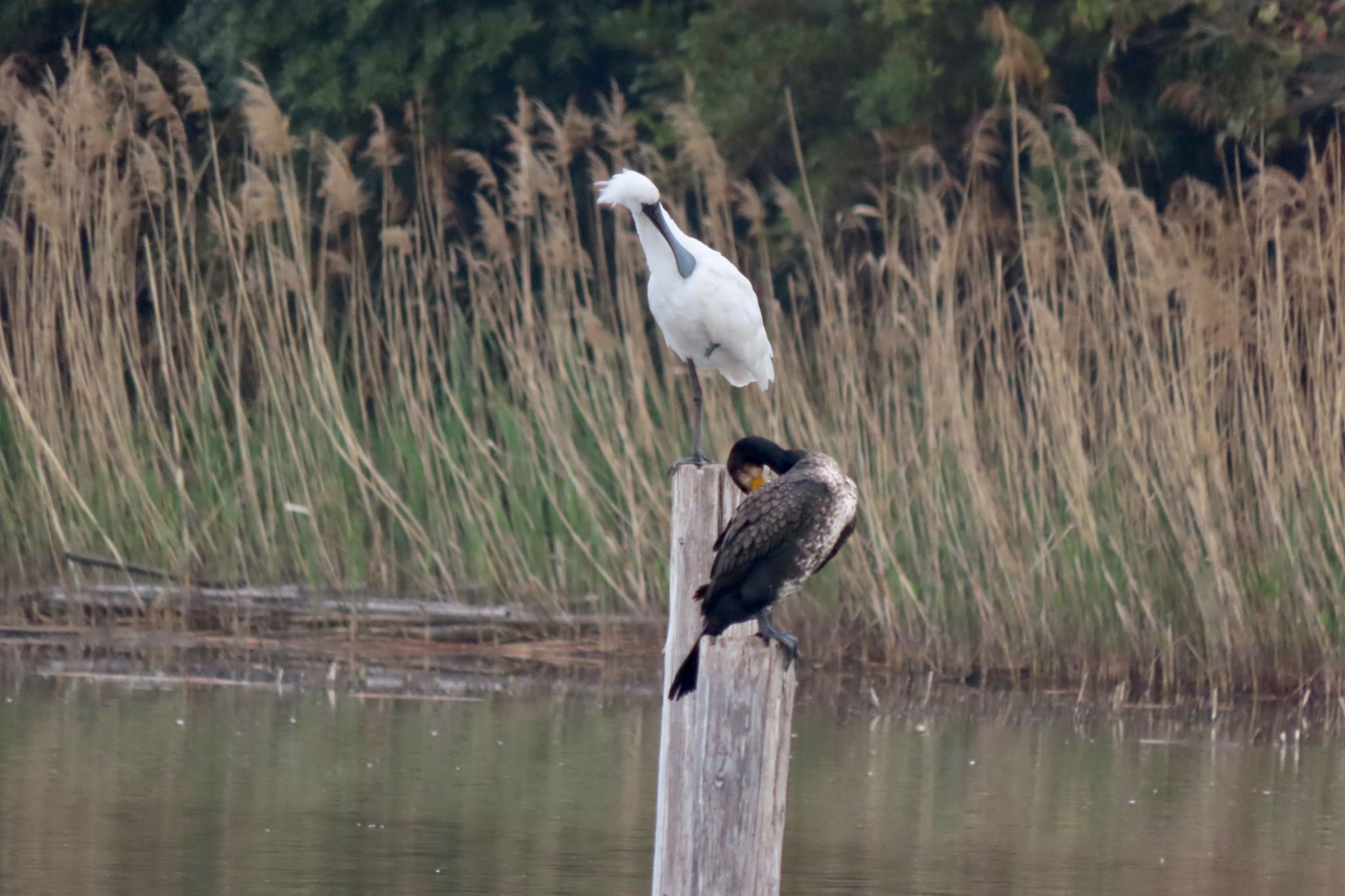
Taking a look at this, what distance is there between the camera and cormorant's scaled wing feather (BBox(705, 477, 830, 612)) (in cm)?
429

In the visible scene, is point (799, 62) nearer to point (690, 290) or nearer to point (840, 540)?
point (690, 290)

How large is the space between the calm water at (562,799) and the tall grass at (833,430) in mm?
505

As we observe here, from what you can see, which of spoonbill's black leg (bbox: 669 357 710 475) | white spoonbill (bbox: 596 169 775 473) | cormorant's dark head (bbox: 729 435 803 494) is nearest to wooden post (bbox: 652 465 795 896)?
cormorant's dark head (bbox: 729 435 803 494)

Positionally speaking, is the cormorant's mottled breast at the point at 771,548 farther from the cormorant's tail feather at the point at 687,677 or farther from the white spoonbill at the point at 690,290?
the white spoonbill at the point at 690,290

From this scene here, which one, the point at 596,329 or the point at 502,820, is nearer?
the point at 502,820

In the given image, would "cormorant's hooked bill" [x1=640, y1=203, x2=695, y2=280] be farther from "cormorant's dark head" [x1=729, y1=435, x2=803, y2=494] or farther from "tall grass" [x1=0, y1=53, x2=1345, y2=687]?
"tall grass" [x1=0, y1=53, x2=1345, y2=687]

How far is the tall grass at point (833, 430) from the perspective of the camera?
800 centimetres

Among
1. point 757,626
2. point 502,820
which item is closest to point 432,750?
point 502,820

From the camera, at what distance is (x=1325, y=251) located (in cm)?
816

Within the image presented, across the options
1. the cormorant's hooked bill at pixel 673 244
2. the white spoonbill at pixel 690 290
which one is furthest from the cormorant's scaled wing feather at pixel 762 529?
the cormorant's hooked bill at pixel 673 244

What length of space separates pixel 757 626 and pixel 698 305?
A: 3.71 ft

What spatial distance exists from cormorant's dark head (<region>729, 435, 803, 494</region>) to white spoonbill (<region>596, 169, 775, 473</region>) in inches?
29.4

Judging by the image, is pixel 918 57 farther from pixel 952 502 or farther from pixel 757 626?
pixel 757 626

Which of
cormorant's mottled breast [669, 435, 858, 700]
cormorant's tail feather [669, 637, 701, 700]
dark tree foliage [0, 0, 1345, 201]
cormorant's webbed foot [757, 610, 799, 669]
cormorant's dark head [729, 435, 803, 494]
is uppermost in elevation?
dark tree foliage [0, 0, 1345, 201]
